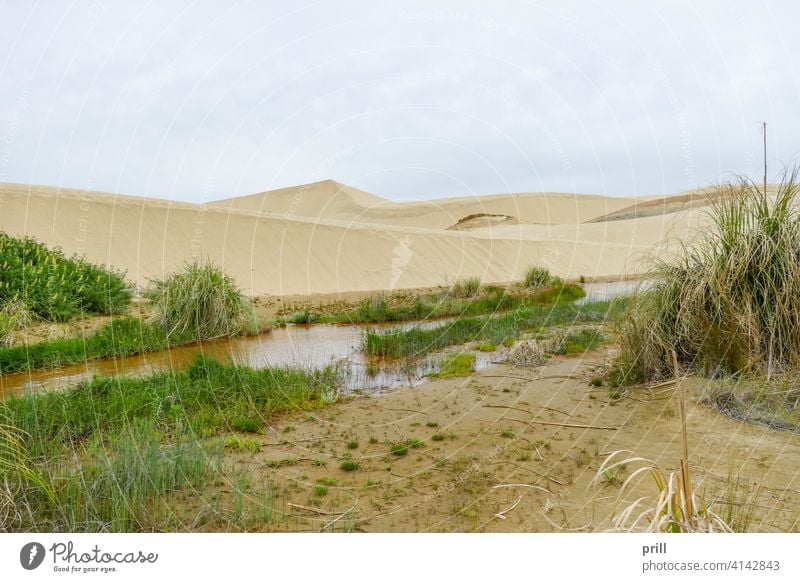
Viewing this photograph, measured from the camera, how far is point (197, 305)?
336 inches

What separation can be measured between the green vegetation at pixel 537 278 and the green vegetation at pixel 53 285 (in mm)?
10582

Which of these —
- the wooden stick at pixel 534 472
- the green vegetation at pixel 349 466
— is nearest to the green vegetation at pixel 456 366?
the wooden stick at pixel 534 472

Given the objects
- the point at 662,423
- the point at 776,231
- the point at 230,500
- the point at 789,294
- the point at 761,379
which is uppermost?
the point at 776,231

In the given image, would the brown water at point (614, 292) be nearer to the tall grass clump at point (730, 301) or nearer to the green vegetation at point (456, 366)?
the tall grass clump at point (730, 301)

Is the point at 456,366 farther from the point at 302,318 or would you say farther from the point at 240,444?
the point at 302,318

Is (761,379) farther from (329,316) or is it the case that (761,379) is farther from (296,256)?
(296,256)

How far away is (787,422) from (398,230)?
21.9 m

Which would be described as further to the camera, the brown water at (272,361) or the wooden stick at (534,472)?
the brown water at (272,361)

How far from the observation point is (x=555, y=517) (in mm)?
2820

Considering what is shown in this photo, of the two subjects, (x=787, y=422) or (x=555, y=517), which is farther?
(x=787, y=422)

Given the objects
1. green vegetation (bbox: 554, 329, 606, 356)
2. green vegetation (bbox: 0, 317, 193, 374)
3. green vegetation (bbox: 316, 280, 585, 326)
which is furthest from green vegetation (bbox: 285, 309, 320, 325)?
green vegetation (bbox: 554, 329, 606, 356)

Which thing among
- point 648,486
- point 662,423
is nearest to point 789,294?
point 662,423

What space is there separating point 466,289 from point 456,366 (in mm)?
8446

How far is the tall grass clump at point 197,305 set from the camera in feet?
27.9
